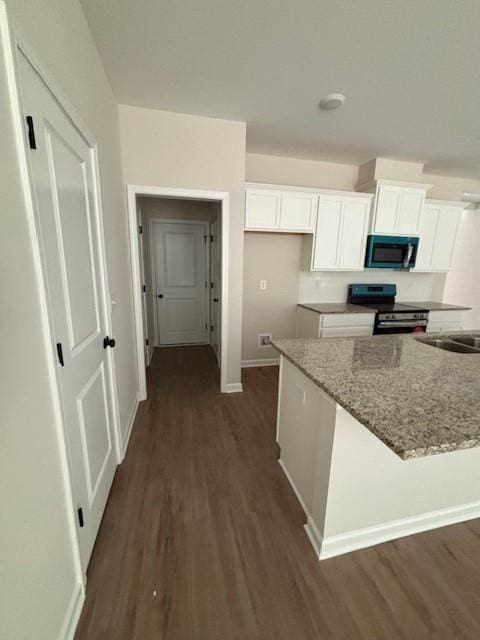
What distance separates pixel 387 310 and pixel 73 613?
358 centimetres

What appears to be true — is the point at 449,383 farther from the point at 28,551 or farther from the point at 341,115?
the point at 341,115

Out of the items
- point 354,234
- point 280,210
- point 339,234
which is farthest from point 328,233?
point 280,210

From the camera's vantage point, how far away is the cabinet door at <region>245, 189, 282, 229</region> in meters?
2.96

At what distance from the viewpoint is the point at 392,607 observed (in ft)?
3.79

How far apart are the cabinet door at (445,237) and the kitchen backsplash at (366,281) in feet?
1.06

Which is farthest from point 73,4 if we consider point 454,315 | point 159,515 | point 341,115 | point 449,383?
point 454,315

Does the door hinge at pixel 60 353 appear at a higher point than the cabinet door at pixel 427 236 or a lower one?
lower

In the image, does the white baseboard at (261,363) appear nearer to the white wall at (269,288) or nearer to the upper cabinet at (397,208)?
the white wall at (269,288)

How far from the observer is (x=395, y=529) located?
1.43 meters

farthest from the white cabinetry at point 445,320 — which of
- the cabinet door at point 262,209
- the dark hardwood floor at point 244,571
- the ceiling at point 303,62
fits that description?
the dark hardwood floor at point 244,571

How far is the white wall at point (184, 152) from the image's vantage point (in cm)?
232

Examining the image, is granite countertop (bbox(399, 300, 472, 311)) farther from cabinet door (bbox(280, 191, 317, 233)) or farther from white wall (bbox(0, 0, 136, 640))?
white wall (bbox(0, 0, 136, 640))

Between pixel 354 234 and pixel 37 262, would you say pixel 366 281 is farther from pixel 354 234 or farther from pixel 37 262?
pixel 37 262

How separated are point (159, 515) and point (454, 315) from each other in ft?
13.5
